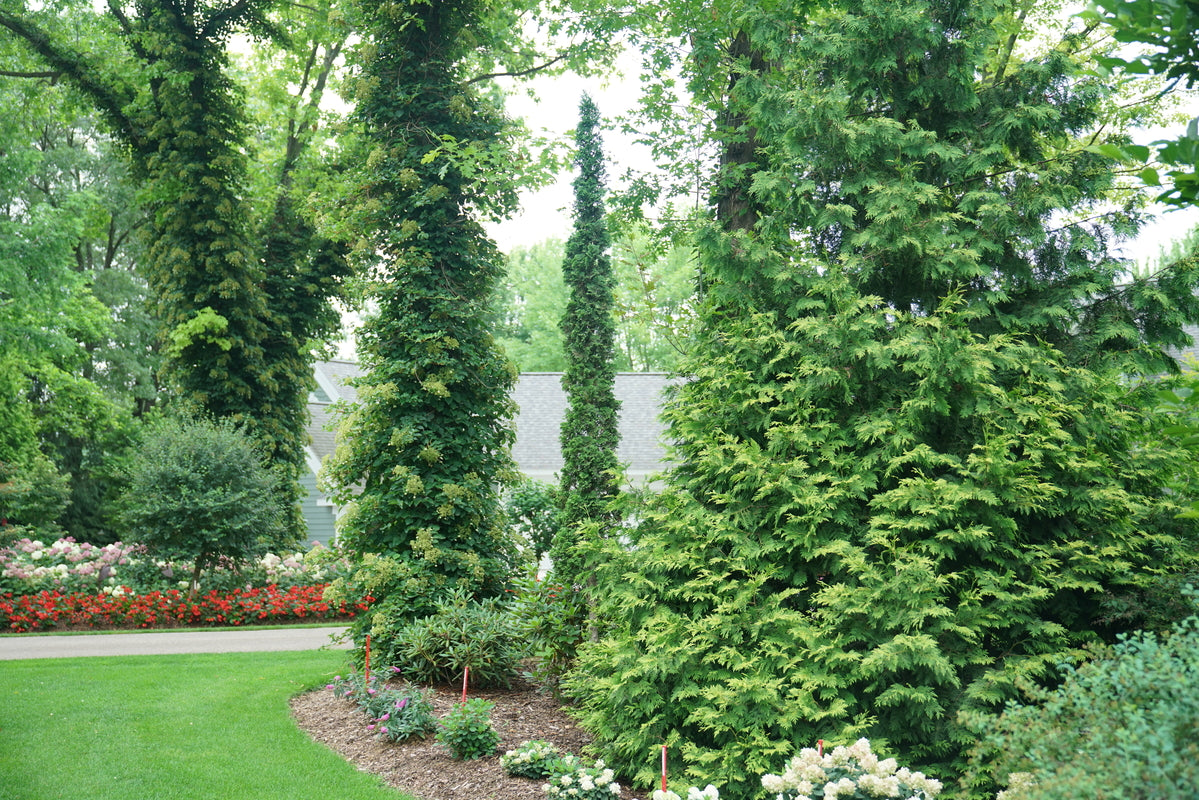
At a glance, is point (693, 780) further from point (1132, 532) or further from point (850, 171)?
point (850, 171)

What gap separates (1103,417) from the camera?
514 centimetres

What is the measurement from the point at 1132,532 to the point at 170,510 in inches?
521

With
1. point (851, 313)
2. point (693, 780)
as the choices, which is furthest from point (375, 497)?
point (851, 313)

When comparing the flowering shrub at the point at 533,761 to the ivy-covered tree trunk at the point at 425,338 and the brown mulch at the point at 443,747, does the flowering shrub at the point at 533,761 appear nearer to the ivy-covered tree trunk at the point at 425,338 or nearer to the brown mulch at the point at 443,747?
the brown mulch at the point at 443,747

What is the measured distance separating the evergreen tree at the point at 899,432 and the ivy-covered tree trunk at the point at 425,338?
3.35 metres

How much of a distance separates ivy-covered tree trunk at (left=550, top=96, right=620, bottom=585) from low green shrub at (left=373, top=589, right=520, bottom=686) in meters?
5.39

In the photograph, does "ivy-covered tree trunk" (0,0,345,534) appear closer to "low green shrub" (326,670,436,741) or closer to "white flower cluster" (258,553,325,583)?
"white flower cluster" (258,553,325,583)

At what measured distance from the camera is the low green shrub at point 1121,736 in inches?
94.6

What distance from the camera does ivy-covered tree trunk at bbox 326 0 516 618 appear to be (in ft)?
29.3

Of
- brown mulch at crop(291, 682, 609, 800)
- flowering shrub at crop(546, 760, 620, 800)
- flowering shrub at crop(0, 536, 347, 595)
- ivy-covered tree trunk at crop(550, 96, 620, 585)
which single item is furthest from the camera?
ivy-covered tree trunk at crop(550, 96, 620, 585)

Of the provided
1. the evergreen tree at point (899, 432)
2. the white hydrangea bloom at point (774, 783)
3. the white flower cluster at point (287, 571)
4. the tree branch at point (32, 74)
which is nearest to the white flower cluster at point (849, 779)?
the white hydrangea bloom at point (774, 783)

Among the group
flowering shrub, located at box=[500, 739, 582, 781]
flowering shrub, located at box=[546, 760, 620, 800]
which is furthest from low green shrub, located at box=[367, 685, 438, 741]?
flowering shrub, located at box=[546, 760, 620, 800]

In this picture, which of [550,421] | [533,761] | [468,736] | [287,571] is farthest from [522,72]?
Answer: [533,761]

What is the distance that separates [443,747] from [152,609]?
373 inches
